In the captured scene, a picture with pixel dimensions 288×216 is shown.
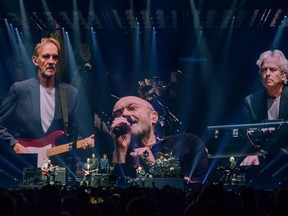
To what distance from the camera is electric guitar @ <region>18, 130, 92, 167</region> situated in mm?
20156

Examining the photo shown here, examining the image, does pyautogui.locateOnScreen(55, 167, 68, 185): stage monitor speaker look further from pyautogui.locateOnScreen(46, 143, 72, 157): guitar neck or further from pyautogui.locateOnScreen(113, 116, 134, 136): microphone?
pyautogui.locateOnScreen(113, 116, 134, 136): microphone

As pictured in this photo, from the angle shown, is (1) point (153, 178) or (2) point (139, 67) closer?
(1) point (153, 178)

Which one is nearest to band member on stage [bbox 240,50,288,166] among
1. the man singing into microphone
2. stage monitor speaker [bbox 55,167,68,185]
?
the man singing into microphone

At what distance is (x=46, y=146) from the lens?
2033cm

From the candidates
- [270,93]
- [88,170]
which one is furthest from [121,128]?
[270,93]

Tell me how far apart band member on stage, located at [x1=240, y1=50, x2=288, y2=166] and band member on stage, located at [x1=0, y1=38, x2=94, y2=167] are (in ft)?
24.1

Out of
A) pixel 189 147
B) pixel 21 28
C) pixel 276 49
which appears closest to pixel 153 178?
pixel 189 147

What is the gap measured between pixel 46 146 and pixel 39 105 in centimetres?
194

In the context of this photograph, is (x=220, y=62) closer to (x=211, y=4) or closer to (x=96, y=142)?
(x=211, y=4)

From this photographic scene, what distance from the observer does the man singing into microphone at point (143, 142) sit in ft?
65.8

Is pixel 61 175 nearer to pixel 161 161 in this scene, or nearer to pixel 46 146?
pixel 46 146

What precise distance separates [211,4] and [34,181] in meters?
9.76

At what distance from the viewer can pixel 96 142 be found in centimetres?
2053

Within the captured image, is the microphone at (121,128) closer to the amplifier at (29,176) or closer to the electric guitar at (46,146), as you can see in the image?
the electric guitar at (46,146)
